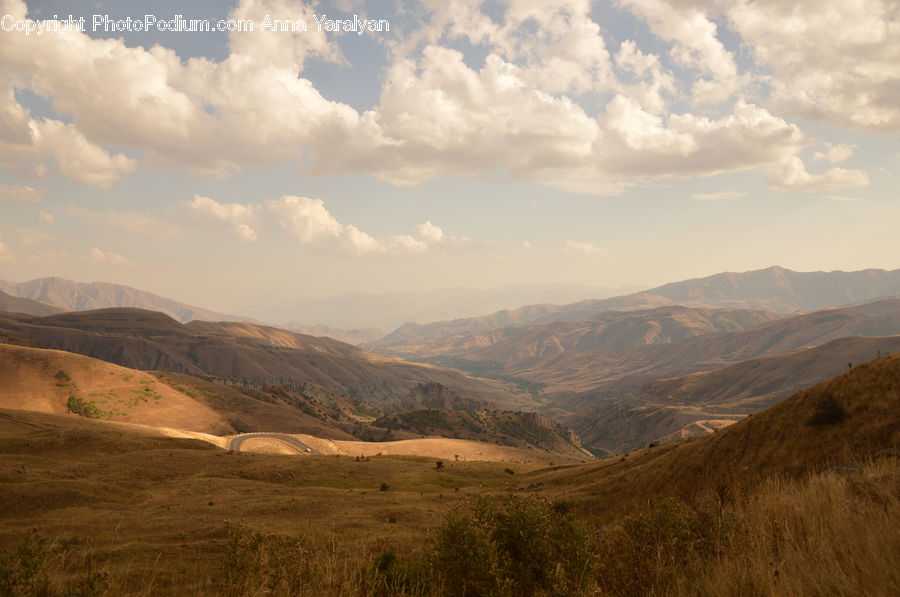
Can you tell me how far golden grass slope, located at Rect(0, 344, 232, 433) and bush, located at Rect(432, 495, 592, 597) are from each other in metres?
107

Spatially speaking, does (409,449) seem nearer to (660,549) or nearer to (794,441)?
(794,441)

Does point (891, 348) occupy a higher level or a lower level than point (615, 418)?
higher

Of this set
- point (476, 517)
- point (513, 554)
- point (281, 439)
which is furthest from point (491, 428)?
point (513, 554)

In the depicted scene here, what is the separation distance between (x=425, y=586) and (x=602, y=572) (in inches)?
114

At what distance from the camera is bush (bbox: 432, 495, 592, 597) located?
21.2 feet

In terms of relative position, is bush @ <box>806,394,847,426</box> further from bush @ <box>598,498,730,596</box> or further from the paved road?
the paved road

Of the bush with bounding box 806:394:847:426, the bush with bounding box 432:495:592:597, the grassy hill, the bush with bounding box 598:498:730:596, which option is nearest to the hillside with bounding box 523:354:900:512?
the bush with bounding box 806:394:847:426

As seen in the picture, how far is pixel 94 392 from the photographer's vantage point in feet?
340

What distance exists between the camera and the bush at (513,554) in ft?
21.2

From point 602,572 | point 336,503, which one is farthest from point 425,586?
point 336,503

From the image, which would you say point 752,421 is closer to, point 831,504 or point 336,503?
point 831,504

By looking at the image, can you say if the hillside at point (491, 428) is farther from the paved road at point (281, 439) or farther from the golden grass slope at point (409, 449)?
the paved road at point (281, 439)

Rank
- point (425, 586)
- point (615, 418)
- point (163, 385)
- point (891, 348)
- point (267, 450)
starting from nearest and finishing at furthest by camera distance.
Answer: point (425, 586) < point (267, 450) < point (163, 385) < point (891, 348) < point (615, 418)

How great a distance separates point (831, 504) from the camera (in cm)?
781
